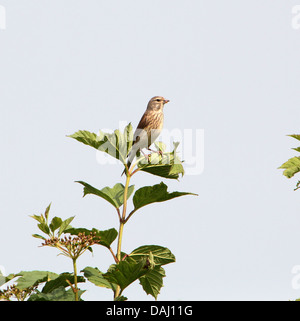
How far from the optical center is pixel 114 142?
5547 mm

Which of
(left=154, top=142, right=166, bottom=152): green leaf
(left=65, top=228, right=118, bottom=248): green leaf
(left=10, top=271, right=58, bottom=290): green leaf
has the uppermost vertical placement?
(left=154, top=142, right=166, bottom=152): green leaf

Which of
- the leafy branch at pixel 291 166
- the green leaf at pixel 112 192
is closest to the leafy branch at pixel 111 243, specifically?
the green leaf at pixel 112 192

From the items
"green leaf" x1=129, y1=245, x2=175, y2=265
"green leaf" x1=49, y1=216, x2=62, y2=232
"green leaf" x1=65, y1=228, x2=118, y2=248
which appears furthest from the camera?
"green leaf" x1=129, y1=245, x2=175, y2=265

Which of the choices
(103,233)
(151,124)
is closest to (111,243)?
(103,233)

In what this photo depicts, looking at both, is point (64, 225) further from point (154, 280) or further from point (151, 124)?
point (151, 124)

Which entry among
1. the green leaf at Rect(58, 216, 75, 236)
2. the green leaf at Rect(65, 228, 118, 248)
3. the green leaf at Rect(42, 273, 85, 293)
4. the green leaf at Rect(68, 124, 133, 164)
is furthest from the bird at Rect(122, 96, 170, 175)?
the green leaf at Rect(42, 273, 85, 293)

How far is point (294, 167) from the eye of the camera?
6504mm

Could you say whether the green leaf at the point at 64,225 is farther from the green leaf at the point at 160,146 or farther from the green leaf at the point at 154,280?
the green leaf at the point at 160,146

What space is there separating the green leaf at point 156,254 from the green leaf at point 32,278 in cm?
95

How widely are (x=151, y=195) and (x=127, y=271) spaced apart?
971 mm

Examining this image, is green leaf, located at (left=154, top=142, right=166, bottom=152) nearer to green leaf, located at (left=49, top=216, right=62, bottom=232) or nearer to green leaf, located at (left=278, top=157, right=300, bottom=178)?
green leaf, located at (left=278, top=157, right=300, bottom=178)

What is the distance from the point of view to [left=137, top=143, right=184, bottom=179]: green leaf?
573 centimetres

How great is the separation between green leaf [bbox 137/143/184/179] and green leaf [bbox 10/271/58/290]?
157 centimetres
